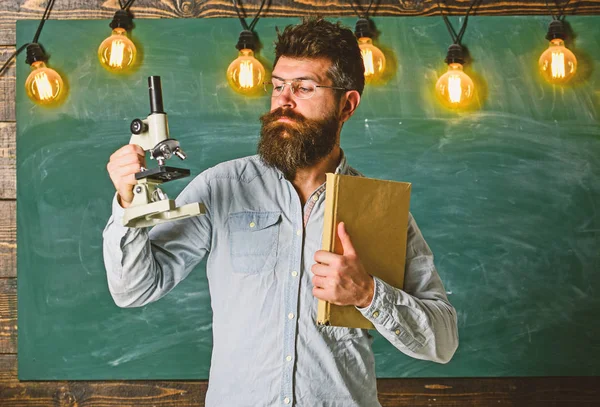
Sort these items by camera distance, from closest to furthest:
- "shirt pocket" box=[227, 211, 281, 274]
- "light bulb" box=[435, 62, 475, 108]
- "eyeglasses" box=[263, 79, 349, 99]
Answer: "shirt pocket" box=[227, 211, 281, 274] → "eyeglasses" box=[263, 79, 349, 99] → "light bulb" box=[435, 62, 475, 108]

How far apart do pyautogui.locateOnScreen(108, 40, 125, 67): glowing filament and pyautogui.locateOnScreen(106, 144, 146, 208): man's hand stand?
128 cm

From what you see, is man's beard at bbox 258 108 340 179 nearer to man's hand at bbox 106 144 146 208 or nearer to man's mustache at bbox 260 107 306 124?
man's mustache at bbox 260 107 306 124

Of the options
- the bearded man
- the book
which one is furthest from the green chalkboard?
the book

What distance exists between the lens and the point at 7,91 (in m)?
2.59

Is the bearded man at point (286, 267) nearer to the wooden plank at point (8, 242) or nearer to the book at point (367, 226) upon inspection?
the book at point (367, 226)

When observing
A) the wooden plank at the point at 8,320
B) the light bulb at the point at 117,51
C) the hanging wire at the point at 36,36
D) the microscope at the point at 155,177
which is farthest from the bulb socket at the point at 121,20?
the microscope at the point at 155,177

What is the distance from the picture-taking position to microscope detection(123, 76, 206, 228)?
128cm

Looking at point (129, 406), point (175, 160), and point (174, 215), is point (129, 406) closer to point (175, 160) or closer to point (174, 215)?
point (175, 160)

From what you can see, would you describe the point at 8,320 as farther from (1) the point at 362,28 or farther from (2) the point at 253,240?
(1) the point at 362,28

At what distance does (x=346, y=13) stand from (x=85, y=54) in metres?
0.91

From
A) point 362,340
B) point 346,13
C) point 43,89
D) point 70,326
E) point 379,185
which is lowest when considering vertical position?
point 70,326

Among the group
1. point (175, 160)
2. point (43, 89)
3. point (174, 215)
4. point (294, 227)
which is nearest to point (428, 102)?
point (175, 160)

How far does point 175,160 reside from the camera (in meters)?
2.56

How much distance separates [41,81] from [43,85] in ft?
0.05
